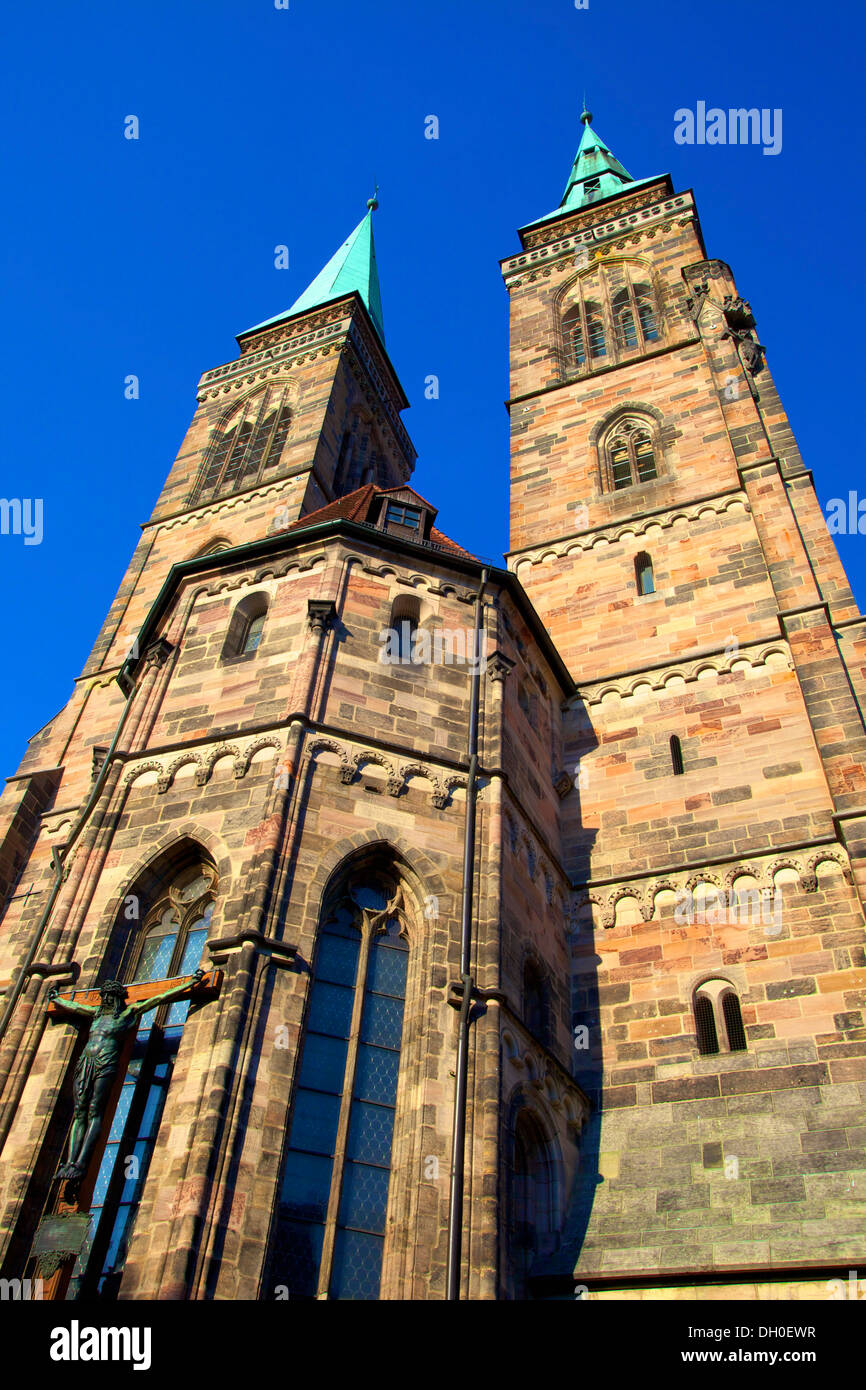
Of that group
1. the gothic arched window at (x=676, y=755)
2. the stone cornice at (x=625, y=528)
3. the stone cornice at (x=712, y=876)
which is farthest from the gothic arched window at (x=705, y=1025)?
the stone cornice at (x=625, y=528)

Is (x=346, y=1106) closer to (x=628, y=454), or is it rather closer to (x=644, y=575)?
(x=644, y=575)

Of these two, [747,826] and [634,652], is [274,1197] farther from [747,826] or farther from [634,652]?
[634,652]

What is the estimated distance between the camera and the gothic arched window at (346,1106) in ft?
31.1

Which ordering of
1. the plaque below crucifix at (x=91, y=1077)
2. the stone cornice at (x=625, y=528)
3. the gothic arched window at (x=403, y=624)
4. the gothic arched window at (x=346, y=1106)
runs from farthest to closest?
1. the stone cornice at (x=625, y=528)
2. the gothic arched window at (x=403, y=624)
3. the gothic arched window at (x=346, y=1106)
4. the plaque below crucifix at (x=91, y=1077)

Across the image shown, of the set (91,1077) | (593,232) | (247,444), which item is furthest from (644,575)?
(593,232)

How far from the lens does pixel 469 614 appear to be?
15492 millimetres

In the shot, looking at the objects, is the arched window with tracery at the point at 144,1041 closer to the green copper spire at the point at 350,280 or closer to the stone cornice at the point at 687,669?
the stone cornice at the point at 687,669

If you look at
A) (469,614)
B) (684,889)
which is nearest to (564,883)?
(684,889)

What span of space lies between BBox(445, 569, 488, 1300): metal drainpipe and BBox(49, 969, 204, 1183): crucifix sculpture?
96.3 inches

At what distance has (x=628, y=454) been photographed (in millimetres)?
22703

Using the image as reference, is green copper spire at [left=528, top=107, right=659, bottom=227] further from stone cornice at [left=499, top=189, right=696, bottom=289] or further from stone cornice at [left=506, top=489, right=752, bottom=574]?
stone cornice at [left=506, top=489, right=752, bottom=574]

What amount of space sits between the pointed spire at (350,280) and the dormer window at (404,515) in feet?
58.9

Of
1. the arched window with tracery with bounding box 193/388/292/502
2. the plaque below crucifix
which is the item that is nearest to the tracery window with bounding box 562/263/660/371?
the arched window with tracery with bounding box 193/388/292/502

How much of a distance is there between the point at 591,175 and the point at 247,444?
56.3ft
